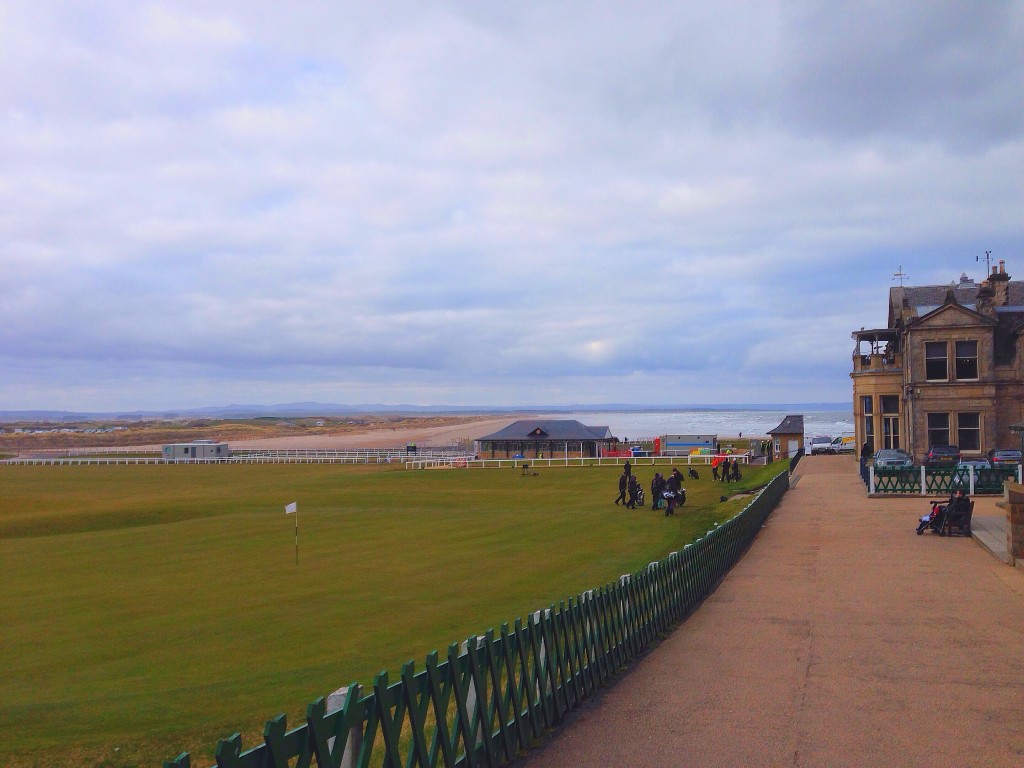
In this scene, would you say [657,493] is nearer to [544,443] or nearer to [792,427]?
[544,443]

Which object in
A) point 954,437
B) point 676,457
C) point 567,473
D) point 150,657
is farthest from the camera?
point 676,457

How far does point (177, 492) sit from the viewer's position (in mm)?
50594

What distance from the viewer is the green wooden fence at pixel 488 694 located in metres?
5.02

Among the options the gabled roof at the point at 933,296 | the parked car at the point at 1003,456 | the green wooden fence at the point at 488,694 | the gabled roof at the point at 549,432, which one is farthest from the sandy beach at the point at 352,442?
the green wooden fence at the point at 488,694

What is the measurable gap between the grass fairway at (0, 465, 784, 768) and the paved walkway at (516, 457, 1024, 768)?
3922 mm

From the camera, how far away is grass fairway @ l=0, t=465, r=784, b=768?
35.7 ft

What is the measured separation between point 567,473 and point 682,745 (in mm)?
47183

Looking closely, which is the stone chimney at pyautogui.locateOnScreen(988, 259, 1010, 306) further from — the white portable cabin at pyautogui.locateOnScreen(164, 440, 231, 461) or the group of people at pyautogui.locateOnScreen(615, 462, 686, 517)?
the white portable cabin at pyautogui.locateOnScreen(164, 440, 231, 461)

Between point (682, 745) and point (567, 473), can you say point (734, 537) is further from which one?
point (567, 473)

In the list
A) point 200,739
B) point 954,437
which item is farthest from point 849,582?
point 954,437

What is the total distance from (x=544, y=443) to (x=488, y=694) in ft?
203

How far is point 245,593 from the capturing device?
61.7ft

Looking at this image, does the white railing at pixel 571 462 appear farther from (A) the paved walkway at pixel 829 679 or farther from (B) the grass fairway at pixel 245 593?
(A) the paved walkway at pixel 829 679

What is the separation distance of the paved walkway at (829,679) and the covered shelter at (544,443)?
165 feet
